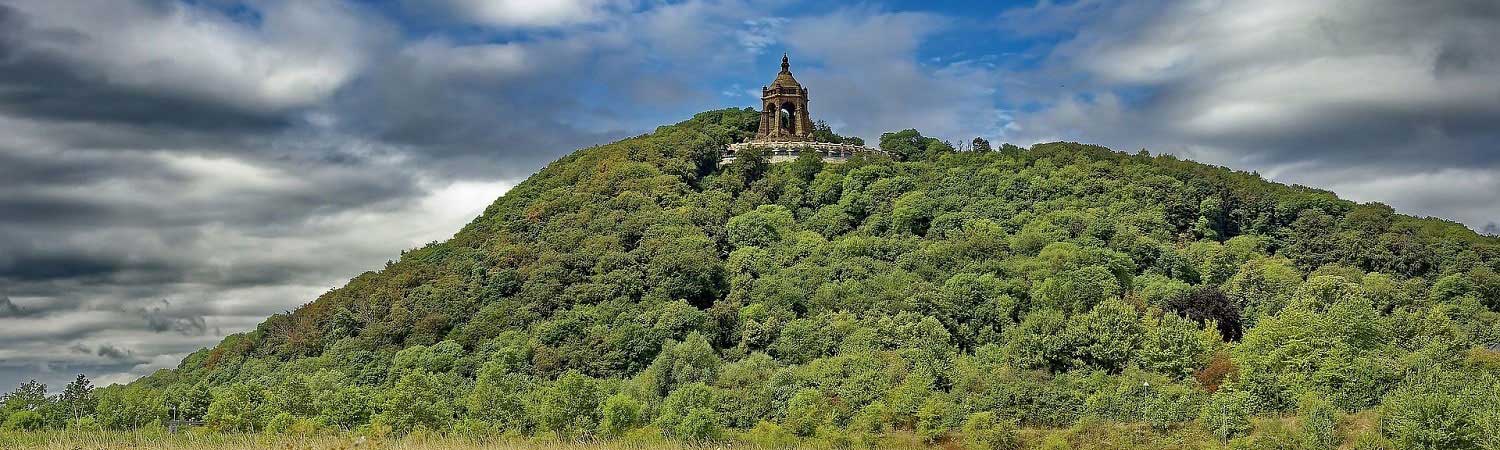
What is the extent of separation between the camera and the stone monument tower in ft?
404

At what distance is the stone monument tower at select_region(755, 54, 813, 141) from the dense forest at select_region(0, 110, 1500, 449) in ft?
16.9

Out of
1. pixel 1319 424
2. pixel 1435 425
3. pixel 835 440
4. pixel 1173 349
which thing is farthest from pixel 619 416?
pixel 1435 425

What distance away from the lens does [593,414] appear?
6184cm

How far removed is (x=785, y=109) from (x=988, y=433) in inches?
2787

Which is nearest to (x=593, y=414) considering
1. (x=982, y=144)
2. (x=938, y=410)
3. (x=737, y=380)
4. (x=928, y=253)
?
(x=737, y=380)

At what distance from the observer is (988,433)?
188 ft

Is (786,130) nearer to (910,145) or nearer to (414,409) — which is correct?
(910,145)

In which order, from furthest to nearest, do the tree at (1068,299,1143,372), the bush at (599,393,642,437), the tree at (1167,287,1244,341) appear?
the tree at (1167,287,1244,341), the tree at (1068,299,1143,372), the bush at (599,393,642,437)

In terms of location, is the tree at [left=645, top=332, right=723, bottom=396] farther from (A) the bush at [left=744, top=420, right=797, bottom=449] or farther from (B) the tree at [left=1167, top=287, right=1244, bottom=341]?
(B) the tree at [left=1167, top=287, right=1244, bottom=341]

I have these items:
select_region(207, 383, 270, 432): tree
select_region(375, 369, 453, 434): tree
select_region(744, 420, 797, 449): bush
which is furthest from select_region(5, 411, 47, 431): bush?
select_region(744, 420, 797, 449): bush

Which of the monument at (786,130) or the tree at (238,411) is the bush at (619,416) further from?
the monument at (786,130)

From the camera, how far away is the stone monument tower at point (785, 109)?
12306 cm

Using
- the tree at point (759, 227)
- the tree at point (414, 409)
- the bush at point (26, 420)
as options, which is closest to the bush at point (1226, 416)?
the tree at point (414, 409)

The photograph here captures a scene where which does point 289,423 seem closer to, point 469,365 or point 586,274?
point 469,365
